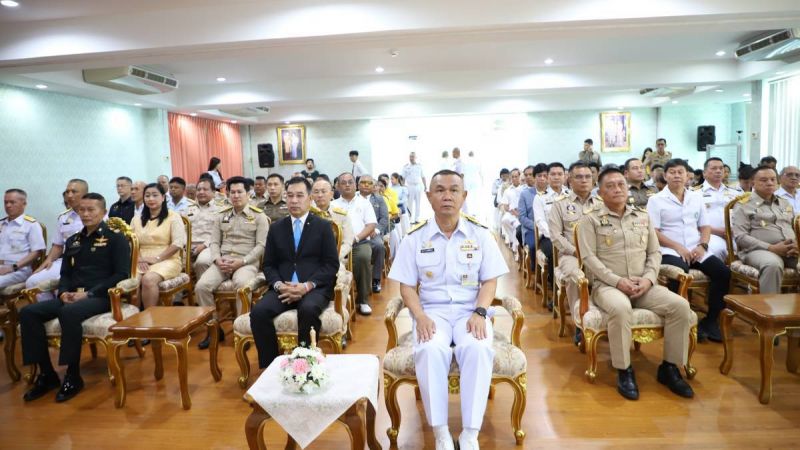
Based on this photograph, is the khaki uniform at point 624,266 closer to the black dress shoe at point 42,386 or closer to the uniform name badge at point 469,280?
the uniform name badge at point 469,280

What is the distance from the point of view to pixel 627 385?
281cm

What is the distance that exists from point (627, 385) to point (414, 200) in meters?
8.98

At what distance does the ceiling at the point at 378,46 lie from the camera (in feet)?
15.0

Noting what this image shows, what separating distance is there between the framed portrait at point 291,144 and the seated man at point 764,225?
11.4m

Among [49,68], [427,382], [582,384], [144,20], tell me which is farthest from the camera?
[49,68]

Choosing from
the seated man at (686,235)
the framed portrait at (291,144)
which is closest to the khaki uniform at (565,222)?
the seated man at (686,235)

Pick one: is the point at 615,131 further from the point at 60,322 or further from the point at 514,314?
the point at 60,322

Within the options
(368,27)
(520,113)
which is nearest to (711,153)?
(520,113)

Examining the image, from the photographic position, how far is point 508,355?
93.0 inches

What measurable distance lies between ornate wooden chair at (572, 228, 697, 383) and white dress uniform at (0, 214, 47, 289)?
476 centimetres

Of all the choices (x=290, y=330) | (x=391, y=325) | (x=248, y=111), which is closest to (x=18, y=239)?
(x=290, y=330)

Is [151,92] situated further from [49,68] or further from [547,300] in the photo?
[547,300]

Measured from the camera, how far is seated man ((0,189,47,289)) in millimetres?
4211

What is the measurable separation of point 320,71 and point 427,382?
7127 mm
